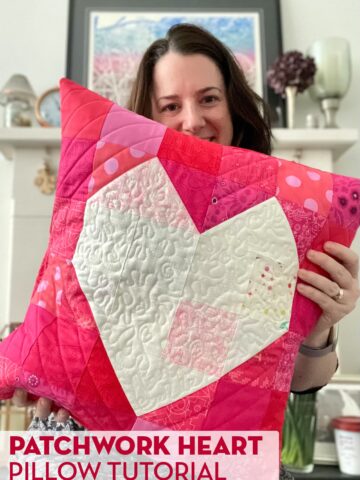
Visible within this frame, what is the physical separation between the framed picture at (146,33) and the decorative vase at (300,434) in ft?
3.29

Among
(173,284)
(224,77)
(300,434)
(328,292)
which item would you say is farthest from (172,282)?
(300,434)

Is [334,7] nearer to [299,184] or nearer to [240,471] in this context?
[299,184]

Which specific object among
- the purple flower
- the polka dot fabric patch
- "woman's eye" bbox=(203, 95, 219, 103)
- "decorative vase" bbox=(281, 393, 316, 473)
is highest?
the purple flower

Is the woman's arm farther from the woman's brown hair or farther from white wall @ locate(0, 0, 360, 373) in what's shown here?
white wall @ locate(0, 0, 360, 373)

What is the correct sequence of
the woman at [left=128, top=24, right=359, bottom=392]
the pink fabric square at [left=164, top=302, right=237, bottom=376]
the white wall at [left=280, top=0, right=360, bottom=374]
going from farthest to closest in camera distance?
the white wall at [left=280, top=0, right=360, bottom=374], the woman at [left=128, top=24, right=359, bottom=392], the pink fabric square at [left=164, top=302, right=237, bottom=376]

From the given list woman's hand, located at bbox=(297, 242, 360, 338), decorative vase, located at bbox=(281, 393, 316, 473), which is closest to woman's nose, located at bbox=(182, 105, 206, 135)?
woman's hand, located at bbox=(297, 242, 360, 338)

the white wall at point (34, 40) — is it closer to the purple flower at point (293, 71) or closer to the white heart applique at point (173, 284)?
the purple flower at point (293, 71)

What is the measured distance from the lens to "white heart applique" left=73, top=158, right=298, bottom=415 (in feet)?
2.03

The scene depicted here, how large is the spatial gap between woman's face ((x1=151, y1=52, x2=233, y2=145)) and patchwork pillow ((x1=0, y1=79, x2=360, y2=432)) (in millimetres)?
203

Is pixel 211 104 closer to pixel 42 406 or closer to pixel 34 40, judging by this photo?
pixel 42 406

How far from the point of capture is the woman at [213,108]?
70cm

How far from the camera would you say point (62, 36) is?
79.4 inches

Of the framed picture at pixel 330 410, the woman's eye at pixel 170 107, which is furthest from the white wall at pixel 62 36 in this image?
the woman's eye at pixel 170 107

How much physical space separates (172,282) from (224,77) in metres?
0.48
